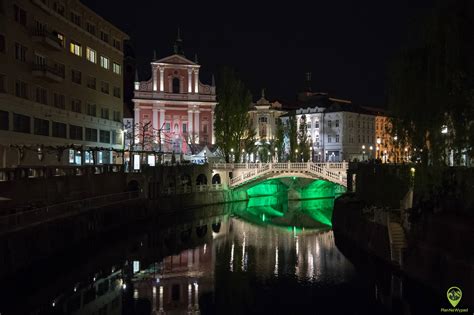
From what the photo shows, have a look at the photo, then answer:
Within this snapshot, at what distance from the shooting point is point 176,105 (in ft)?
309

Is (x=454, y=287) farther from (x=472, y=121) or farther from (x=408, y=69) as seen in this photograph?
(x=408, y=69)

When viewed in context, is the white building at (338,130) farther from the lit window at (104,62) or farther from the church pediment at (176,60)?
the lit window at (104,62)

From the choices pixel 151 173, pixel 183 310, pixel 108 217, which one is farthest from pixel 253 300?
pixel 151 173

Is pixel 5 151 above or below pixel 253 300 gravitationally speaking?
above

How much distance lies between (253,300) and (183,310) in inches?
146

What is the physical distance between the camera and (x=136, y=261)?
123 ft

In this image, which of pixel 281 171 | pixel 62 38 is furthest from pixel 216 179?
pixel 62 38

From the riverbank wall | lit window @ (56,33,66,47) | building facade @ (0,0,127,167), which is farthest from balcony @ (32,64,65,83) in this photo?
the riverbank wall

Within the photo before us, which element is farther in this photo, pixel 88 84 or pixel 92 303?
pixel 88 84

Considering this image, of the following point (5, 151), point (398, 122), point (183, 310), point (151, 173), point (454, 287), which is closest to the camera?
point (454, 287)

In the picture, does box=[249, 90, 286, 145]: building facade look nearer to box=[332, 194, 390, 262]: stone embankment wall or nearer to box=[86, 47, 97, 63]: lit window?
box=[86, 47, 97, 63]: lit window

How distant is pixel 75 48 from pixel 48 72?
Result: 8.89 metres

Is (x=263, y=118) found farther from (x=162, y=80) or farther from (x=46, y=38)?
(x=46, y=38)

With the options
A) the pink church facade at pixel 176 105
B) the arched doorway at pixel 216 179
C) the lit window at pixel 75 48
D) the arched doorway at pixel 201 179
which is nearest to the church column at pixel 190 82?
the pink church facade at pixel 176 105
